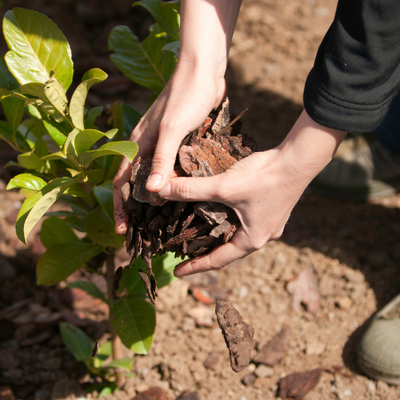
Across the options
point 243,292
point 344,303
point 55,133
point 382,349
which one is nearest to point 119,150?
point 55,133

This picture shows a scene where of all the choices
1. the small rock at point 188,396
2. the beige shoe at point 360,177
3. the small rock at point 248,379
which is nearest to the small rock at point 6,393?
the small rock at point 188,396

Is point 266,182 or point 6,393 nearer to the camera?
point 266,182

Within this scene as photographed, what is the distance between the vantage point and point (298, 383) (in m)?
1.85

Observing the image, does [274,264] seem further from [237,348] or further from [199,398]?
[237,348]

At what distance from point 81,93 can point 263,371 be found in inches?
63.0

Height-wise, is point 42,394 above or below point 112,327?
below

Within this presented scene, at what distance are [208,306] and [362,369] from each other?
34.5 inches

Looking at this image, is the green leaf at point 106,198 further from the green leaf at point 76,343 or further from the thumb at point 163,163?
the green leaf at point 76,343

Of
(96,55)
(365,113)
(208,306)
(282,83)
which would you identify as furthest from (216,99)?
(96,55)

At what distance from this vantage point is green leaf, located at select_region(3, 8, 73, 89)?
4.02 ft

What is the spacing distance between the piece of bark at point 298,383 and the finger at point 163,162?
1.32 meters

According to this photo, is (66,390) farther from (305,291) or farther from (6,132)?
(305,291)

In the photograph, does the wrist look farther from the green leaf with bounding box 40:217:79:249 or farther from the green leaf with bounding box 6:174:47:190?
the green leaf with bounding box 40:217:79:249

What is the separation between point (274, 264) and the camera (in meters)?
2.46
